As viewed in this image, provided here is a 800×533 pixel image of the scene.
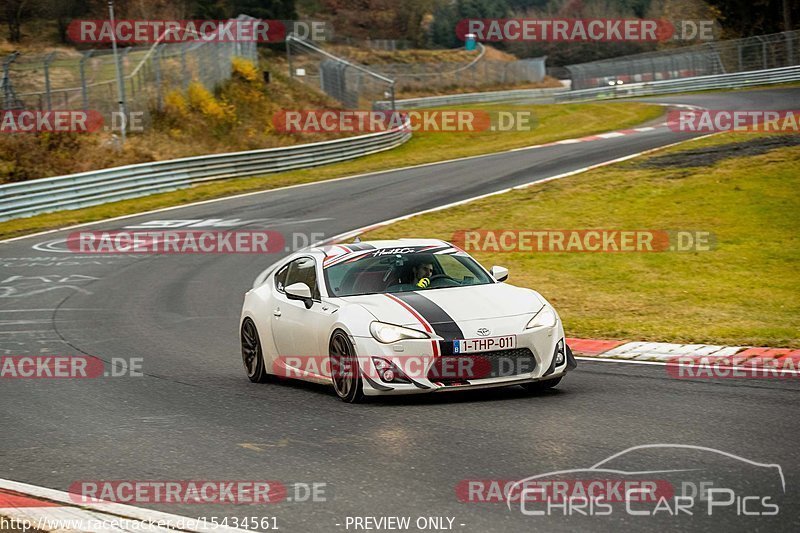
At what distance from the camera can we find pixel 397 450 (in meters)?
7.37

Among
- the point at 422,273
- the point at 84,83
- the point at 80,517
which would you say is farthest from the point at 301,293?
the point at 84,83

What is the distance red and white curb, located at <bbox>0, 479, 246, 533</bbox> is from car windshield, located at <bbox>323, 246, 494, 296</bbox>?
3.90m

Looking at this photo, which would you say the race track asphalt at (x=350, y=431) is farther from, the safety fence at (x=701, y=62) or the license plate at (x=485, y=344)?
the safety fence at (x=701, y=62)

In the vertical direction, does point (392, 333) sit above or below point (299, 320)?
above

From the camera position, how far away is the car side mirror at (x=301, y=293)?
1006 centimetres

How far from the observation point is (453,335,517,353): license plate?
29.0 ft

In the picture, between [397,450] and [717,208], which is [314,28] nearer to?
[717,208]

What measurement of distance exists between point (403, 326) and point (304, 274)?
204 cm

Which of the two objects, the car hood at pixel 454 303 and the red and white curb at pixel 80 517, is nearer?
the red and white curb at pixel 80 517

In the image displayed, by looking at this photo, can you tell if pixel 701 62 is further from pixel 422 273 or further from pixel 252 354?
pixel 422 273

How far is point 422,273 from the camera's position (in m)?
10.2

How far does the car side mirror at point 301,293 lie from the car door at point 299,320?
58mm

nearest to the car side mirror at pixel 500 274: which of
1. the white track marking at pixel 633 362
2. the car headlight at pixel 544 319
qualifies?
the car headlight at pixel 544 319

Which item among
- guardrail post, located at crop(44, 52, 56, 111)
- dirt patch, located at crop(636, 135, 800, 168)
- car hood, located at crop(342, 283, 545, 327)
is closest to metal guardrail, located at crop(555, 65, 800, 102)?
dirt patch, located at crop(636, 135, 800, 168)
